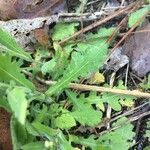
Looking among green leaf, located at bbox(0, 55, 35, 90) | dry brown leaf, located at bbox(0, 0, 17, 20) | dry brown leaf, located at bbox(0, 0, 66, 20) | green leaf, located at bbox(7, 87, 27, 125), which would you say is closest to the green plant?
green leaf, located at bbox(0, 55, 35, 90)

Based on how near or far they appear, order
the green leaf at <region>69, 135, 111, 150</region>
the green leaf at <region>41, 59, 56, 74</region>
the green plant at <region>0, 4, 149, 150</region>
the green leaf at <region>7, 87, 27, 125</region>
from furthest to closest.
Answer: the green leaf at <region>41, 59, 56, 74</region> → the green leaf at <region>69, 135, 111, 150</region> → the green plant at <region>0, 4, 149, 150</region> → the green leaf at <region>7, 87, 27, 125</region>

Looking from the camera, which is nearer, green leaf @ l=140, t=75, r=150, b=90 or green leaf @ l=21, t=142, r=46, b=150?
green leaf @ l=21, t=142, r=46, b=150

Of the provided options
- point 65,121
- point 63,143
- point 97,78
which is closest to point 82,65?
point 97,78

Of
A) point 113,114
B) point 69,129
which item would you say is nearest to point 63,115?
point 69,129

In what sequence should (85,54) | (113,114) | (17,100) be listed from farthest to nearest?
(113,114) < (85,54) < (17,100)

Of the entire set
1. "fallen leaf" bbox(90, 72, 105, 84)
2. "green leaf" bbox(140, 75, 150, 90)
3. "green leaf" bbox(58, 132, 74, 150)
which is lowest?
"green leaf" bbox(58, 132, 74, 150)

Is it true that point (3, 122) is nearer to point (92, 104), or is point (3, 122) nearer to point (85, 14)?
point (92, 104)

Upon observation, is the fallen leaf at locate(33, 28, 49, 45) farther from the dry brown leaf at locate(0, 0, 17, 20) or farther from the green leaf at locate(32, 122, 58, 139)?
the green leaf at locate(32, 122, 58, 139)
